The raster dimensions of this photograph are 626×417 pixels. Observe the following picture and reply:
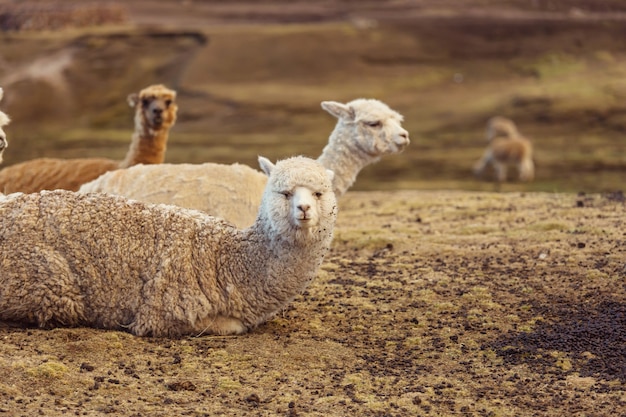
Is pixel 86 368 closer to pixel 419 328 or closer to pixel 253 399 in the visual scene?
pixel 253 399

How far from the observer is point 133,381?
630 centimetres

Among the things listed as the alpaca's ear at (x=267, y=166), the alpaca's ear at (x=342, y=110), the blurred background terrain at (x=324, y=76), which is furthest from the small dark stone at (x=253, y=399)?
the blurred background terrain at (x=324, y=76)

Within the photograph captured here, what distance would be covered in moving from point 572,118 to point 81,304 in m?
29.9

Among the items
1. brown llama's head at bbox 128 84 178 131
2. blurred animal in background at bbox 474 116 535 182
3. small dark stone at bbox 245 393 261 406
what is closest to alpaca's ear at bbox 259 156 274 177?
small dark stone at bbox 245 393 261 406

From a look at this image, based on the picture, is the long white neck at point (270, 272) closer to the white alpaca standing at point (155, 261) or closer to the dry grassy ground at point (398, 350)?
the white alpaca standing at point (155, 261)

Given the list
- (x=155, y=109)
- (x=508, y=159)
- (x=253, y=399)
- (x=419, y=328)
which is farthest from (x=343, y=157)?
(x=508, y=159)

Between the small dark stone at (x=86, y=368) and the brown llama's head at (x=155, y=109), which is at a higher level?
the brown llama's head at (x=155, y=109)

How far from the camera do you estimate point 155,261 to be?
725cm

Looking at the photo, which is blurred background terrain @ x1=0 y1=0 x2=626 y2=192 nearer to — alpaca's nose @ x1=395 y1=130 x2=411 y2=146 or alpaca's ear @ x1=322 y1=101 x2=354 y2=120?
alpaca's ear @ x1=322 y1=101 x2=354 y2=120

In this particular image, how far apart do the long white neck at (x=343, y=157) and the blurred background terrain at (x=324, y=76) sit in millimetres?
17550

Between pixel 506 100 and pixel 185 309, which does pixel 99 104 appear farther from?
pixel 185 309

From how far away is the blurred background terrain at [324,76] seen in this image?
32.8 meters

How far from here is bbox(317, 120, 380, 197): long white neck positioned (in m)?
9.46

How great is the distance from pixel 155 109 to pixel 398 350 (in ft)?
18.7
